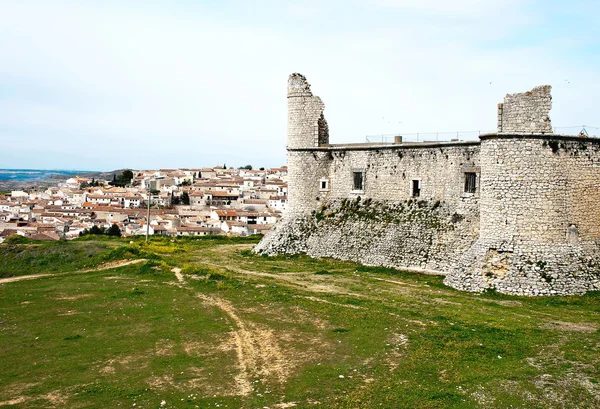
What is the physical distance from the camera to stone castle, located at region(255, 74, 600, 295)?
22.7 m

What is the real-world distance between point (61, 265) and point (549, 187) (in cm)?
2516

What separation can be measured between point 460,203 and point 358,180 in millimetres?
7567

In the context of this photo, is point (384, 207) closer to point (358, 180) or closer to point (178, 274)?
point (358, 180)

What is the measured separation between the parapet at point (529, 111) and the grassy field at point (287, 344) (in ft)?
23.5

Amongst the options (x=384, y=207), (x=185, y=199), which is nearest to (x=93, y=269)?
(x=384, y=207)

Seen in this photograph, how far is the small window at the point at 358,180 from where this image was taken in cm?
3288

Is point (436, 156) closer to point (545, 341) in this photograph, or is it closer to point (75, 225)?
point (545, 341)

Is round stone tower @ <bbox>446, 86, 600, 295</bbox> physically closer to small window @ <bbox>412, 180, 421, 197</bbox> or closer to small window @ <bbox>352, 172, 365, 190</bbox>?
small window @ <bbox>412, 180, 421, 197</bbox>

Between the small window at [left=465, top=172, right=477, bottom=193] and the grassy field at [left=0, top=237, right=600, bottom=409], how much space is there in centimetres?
471

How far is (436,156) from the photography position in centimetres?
2891

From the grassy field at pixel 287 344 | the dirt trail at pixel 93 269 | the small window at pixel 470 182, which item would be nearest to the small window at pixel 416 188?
the small window at pixel 470 182

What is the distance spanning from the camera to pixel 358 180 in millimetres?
33438

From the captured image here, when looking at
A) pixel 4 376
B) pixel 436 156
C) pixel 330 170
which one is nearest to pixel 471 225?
pixel 436 156

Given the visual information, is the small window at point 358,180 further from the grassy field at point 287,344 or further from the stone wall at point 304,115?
the grassy field at point 287,344
